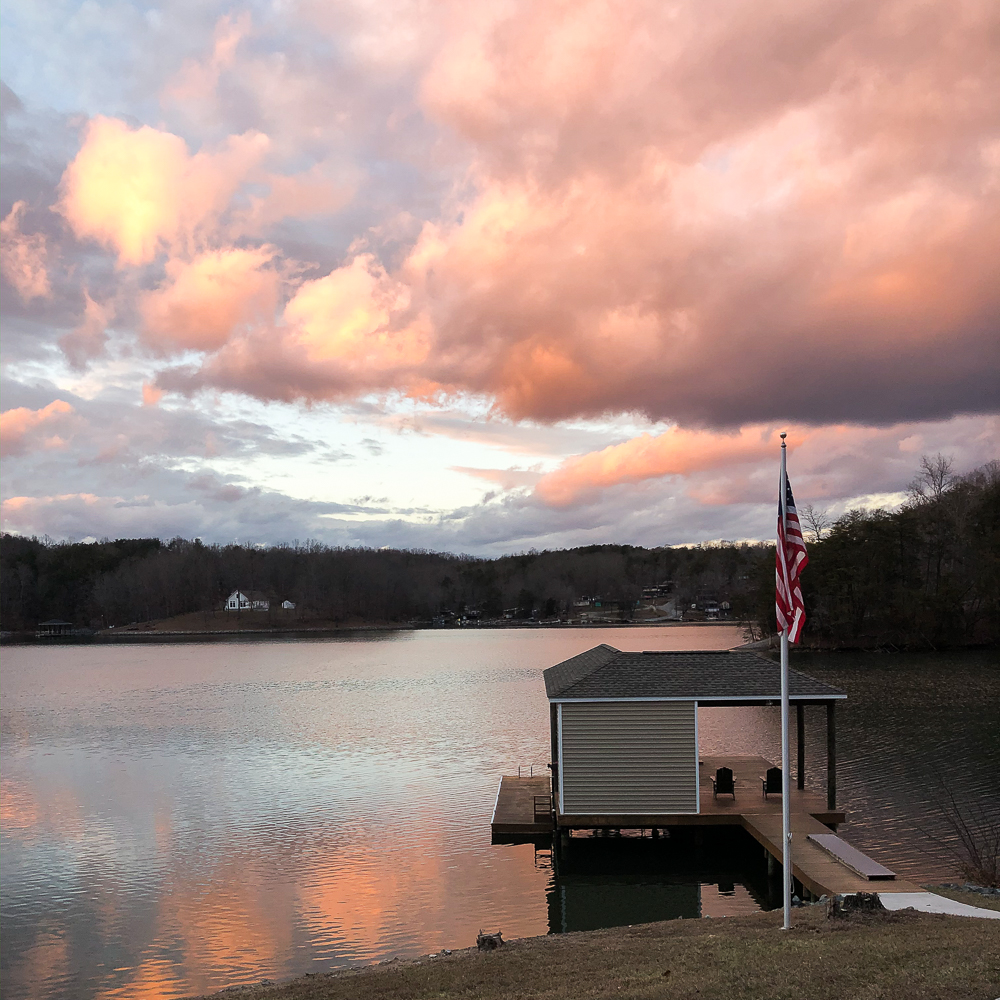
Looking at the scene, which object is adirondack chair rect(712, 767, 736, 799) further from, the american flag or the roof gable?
the american flag

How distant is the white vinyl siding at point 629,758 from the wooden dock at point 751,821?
0.88ft

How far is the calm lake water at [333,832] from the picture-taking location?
15031 millimetres

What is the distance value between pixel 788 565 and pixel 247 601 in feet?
556

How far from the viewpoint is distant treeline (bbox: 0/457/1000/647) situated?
77.2 m

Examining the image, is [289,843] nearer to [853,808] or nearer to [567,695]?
[567,695]

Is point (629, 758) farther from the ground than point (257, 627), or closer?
farther from the ground

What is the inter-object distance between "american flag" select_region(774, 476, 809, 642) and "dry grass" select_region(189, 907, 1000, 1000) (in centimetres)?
352

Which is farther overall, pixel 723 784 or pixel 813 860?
pixel 723 784

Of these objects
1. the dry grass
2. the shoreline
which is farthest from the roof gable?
the shoreline

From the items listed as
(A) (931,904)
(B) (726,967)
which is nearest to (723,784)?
(A) (931,904)

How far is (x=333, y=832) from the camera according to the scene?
71.2 feet

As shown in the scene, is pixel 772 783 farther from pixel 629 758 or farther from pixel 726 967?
pixel 726 967

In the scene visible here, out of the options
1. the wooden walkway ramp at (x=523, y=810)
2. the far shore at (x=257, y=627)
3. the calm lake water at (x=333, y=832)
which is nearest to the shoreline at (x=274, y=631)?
the far shore at (x=257, y=627)

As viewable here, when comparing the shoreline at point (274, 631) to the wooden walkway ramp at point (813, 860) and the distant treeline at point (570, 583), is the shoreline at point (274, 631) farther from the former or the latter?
the wooden walkway ramp at point (813, 860)
